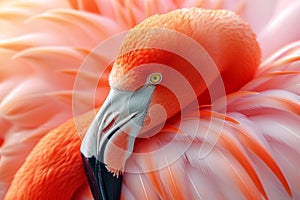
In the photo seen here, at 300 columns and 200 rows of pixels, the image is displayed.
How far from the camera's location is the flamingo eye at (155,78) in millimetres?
1177

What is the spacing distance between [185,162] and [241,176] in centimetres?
11

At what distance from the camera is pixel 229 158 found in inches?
46.2

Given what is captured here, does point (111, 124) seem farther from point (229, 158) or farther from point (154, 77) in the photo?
point (229, 158)

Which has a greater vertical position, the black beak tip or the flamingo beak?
the flamingo beak

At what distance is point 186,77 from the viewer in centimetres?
121

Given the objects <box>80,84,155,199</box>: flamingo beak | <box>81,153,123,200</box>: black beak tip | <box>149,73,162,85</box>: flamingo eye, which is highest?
<box>149,73,162,85</box>: flamingo eye

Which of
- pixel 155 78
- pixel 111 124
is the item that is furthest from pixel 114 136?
pixel 155 78

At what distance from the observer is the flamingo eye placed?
1177mm

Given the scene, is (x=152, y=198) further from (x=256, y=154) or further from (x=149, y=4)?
(x=149, y=4)

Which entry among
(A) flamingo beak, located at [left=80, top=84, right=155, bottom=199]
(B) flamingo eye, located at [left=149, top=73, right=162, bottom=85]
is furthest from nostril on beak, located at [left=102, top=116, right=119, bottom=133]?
(B) flamingo eye, located at [left=149, top=73, right=162, bottom=85]

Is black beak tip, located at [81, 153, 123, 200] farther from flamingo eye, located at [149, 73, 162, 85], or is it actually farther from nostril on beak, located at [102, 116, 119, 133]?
flamingo eye, located at [149, 73, 162, 85]

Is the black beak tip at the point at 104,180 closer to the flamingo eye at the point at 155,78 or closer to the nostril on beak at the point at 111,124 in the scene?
the nostril on beak at the point at 111,124

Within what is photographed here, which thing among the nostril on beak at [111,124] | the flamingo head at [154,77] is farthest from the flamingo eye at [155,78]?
the nostril on beak at [111,124]

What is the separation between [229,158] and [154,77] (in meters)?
0.22
